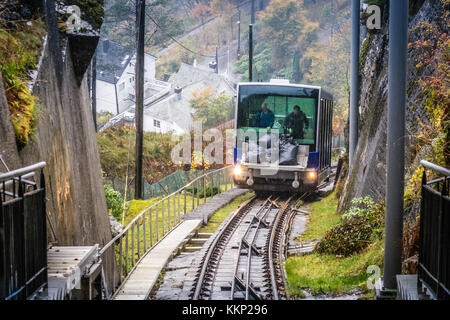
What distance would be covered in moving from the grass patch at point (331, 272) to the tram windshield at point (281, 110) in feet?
27.3

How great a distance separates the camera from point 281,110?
74.3ft

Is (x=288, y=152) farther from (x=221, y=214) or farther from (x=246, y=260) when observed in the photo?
(x=246, y=260)

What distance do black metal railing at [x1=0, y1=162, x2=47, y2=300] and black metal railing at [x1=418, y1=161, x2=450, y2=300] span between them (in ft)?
12.0

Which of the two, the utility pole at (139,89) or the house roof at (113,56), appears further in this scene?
the house roof at (113,56)

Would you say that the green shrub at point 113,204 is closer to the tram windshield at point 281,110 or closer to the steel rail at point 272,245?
the tram windshield at point 281,110

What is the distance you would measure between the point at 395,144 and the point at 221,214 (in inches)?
561

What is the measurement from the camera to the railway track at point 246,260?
39.4 feet

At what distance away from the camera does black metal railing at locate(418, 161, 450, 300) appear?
19.6 feet

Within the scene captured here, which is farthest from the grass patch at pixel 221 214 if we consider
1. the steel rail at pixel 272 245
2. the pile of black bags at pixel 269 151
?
the pile of black bags at pixel 269 151

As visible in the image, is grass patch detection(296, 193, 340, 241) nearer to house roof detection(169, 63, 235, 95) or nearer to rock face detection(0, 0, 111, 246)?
rock face detection(0, 0, 111, 246)

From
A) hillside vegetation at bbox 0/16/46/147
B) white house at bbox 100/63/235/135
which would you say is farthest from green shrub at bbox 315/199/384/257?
white house at bbox 100/63/235/135

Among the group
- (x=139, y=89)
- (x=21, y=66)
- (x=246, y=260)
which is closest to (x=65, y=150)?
(x=21, y=66)

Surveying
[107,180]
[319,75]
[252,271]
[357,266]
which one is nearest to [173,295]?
[252,271]

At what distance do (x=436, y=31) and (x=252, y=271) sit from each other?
19.7ft
